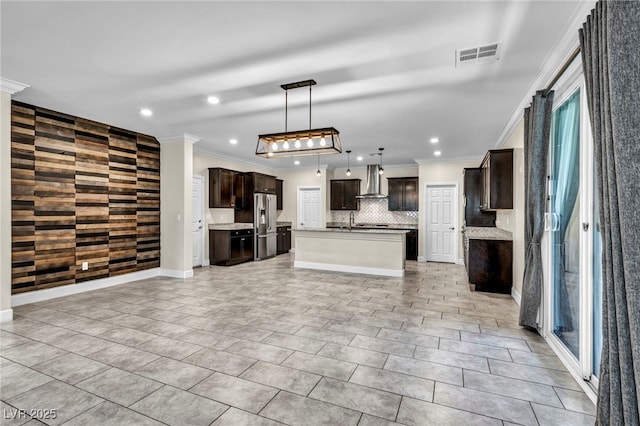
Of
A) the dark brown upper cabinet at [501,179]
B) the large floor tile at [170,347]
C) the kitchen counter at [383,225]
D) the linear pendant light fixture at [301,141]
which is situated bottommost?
the large floor tile at [170,347]

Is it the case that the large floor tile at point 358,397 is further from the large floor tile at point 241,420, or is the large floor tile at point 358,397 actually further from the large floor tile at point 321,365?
the large floor tile at point 241,420

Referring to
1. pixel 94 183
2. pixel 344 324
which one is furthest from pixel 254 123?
pixel 344 324

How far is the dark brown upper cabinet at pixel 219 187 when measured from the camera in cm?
745

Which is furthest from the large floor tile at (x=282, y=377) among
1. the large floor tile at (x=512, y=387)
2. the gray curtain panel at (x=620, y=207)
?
the gray curtain panel at (x=620, y=207)

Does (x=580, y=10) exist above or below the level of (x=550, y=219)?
above

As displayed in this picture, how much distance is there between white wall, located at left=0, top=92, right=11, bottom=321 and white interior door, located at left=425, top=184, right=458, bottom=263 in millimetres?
7973

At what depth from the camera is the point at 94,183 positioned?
16.6 ft

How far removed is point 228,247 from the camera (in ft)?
23.7

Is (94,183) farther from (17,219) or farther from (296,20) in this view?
(296,20)

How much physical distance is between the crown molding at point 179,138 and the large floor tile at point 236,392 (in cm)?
472

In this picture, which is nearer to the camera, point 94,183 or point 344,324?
point 344,324

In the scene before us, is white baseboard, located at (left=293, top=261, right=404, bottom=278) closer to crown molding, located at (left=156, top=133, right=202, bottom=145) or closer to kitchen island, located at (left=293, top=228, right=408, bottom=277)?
kitchen island, located at (left=293, top=228, right=408, bottom=277)

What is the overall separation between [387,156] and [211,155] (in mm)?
4371

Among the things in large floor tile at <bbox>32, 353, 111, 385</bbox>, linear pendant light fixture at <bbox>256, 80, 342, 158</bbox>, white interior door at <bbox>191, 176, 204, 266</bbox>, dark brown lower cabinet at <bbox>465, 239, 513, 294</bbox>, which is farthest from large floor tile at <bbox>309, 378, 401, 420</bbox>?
white interior door at <bbox>191, 176, 204, 266</bbox>
